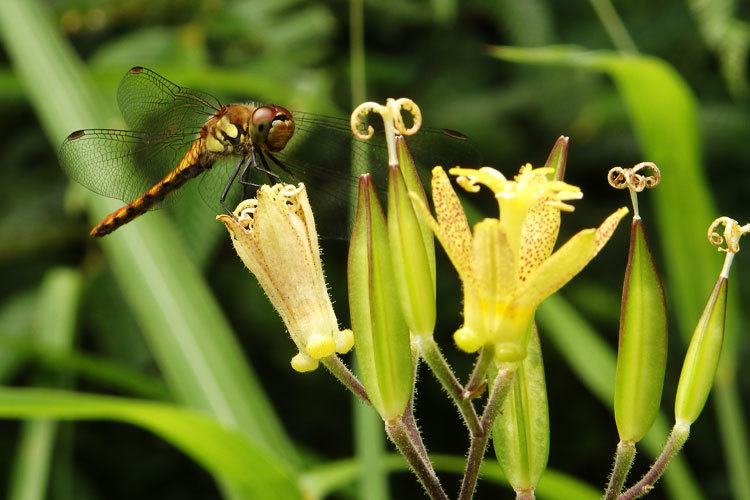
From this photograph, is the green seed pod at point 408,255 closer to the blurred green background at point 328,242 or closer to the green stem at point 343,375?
the green stem at point 343,375

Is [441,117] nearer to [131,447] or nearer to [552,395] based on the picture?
[552,395]

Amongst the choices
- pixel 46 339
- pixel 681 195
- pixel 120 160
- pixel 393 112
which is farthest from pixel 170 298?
pixel 681 195

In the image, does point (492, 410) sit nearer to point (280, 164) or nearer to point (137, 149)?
point (280, 164)

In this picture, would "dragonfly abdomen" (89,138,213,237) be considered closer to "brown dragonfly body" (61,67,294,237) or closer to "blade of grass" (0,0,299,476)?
"brown dragonfly body" (61,67,294,237)

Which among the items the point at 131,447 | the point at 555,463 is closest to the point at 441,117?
the point at 555,463

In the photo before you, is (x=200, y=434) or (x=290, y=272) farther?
(x=200, y=434)

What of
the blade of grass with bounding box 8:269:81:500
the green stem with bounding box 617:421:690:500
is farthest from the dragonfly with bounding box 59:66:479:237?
the blade of grass with bounding box 8:269:81:500
